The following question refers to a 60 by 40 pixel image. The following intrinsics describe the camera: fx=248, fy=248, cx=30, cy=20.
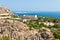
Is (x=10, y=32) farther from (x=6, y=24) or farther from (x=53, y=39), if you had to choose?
(x=53, y=39)

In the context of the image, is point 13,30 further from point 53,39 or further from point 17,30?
point 53,39

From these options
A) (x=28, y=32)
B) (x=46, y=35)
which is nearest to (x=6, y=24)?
(x=28, y=32)

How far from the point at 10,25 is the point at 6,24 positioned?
1.38ft

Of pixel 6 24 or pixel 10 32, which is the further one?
pixel 6 24

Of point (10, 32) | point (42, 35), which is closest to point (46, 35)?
point (42, 35)

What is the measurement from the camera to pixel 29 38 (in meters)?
19.6

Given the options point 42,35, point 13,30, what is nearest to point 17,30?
point 13,30

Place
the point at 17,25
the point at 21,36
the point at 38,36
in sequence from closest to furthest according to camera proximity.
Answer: the point at 21,36 → the point at 38,36 → the point at 17,25

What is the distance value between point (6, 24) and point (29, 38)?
2873 mm

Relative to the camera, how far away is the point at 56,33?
22656mm

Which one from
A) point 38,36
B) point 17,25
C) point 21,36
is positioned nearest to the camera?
point 21,36

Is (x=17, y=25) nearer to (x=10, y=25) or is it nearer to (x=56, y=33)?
(x=10, y=25)

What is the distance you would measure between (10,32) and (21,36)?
97cm

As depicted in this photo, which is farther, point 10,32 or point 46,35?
point 46,35
